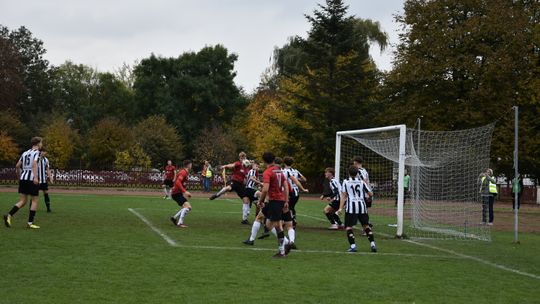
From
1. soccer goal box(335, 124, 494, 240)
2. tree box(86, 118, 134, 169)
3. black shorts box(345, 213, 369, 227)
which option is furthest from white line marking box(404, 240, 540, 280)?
tree box(86, 118, 134, 169)

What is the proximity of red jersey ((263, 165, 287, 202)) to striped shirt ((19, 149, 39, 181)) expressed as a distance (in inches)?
240

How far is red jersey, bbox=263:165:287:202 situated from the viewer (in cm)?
1271

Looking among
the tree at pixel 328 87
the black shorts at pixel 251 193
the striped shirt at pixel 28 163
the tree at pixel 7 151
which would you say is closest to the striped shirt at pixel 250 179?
the black shorts at pixel 251 193

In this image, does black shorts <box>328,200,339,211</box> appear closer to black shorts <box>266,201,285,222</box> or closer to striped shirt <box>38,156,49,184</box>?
black shorts <box>266,201,285,222</box>

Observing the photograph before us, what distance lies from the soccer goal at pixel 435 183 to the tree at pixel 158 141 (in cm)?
3447

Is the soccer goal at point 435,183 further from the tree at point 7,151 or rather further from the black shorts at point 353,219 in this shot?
the tree at point 7,151

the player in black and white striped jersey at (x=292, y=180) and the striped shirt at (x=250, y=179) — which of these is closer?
the player in black and white striped jersey at (x=292, y=180)

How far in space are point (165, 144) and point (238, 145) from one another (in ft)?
27.7

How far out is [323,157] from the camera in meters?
48.3

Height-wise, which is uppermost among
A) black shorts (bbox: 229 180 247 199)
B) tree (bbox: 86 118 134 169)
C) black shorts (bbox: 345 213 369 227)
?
tree (bbox: 86 118 134 169)

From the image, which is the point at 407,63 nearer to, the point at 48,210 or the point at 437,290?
the point at 48,210

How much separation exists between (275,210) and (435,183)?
12.8 m

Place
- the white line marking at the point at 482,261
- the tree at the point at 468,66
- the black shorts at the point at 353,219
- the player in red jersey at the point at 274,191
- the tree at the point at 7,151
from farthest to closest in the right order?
the tree at the point at 7,151, the tree at the point at 468,66, the black shorts at the point at 353,219, the player in red jersey at the point at 274,191, the white line marking at the point at 482,261

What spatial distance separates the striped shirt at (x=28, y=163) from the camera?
15227 millimetres
